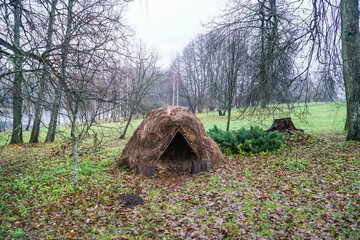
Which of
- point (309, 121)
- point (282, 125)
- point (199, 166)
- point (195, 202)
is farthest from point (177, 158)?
point (309, 121)

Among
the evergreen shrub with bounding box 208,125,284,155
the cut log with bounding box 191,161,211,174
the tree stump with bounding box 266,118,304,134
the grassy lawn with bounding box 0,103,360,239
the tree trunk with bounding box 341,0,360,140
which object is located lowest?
the grassy lawn with bounding box 0,103,360,239

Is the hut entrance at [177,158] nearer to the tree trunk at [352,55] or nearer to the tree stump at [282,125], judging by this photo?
the tree stump at [282,125]

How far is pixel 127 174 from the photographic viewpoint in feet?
24.0

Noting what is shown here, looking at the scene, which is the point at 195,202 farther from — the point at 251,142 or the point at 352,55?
the point at 352,55

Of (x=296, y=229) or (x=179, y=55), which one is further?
(x=179, y=55)

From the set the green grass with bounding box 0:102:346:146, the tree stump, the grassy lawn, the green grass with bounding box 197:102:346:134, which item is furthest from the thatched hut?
the tree stump

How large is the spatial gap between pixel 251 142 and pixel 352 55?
486 cm

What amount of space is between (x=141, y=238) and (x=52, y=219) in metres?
1.92

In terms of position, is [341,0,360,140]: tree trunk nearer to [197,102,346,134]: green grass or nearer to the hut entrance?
[197,102,346,134]: green grass

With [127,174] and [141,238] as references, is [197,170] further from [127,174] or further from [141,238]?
[141,238]

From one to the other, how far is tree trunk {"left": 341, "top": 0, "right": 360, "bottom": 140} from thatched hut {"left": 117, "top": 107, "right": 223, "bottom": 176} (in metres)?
5.50

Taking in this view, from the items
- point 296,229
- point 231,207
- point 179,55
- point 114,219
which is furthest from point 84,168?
point 179,55

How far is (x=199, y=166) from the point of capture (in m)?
7.65

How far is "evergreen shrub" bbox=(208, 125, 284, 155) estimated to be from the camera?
9445 mm
